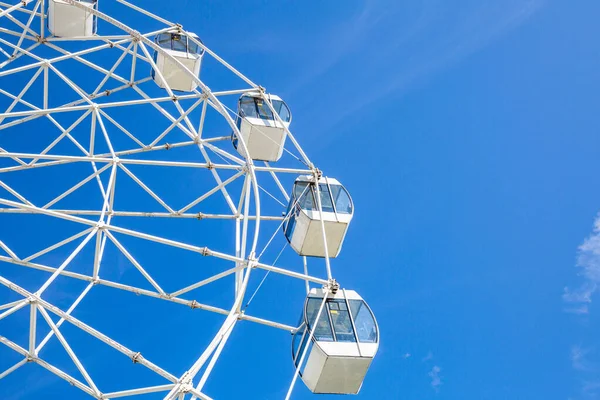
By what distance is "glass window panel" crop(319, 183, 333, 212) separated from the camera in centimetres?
1516

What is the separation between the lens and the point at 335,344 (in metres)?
11.9

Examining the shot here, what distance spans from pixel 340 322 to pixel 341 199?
4.22 m

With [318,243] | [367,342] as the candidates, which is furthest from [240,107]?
[367,342]

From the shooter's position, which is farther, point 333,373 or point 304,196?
point 304,196

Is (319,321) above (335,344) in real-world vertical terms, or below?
above

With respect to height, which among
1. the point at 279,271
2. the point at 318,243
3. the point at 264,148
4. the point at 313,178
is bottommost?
the point at 279,271

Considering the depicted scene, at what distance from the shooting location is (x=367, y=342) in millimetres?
12281

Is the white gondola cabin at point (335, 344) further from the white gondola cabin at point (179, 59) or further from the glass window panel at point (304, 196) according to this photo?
the white gondola cabin at point (179, 59)

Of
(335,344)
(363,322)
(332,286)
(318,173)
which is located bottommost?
(335,344)

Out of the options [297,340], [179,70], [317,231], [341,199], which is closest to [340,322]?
[297,340]

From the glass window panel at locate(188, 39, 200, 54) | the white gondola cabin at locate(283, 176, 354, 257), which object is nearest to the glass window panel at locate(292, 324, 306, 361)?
the white gondola cabin at locate(283, 176, 354, 257)

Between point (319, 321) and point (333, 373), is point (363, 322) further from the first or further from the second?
point (333, 373)

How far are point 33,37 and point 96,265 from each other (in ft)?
29.5

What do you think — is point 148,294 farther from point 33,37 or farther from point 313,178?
point 33,37
